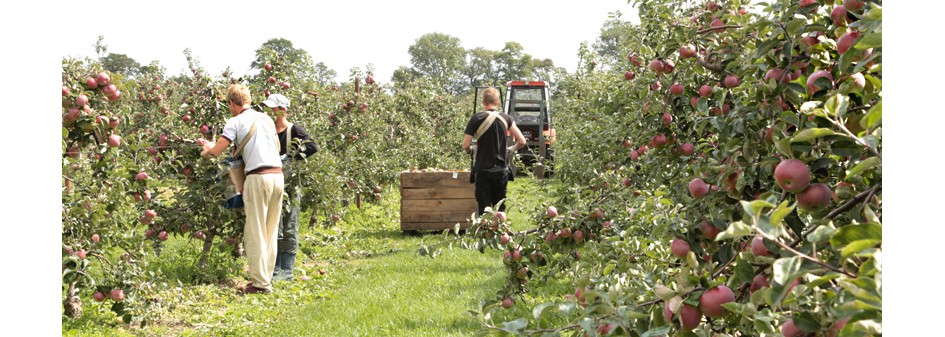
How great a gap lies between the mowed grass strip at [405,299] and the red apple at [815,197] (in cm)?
326

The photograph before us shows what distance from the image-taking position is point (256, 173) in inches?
213

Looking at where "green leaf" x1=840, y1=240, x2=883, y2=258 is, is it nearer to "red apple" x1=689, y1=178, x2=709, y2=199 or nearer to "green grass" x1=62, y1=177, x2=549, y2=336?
"red apple" x1=689, y1=178, x2=709, y2=199

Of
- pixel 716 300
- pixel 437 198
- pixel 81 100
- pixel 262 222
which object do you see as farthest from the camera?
pixel 437 198

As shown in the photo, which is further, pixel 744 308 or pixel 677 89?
pixel 677 89

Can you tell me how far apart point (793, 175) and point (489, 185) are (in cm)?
565

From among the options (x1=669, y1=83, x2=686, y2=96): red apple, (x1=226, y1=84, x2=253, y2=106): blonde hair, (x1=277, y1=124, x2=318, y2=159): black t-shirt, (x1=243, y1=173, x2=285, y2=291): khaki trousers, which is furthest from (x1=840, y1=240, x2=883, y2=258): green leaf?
(x1=277, y1=124, x2=318, y2=159): black t-shirt

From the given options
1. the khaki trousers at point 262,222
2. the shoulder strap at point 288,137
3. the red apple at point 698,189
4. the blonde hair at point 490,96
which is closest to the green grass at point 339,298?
the khaki trousers at point 262,222

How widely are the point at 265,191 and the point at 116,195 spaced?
1.61 metres

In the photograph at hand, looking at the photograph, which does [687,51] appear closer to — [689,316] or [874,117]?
[689,316]

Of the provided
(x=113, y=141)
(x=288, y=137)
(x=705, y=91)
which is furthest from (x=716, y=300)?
(x=288, y=137)

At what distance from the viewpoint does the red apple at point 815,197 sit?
118cm

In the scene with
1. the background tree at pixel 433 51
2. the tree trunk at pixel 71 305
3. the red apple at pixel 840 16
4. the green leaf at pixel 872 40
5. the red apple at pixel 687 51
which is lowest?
the tree trunk at pixel 71 305

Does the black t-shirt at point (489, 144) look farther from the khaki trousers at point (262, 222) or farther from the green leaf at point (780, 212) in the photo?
the green leaf at point (780, 212)

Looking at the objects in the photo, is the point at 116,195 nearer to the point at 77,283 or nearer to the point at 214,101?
the point at 77,283
